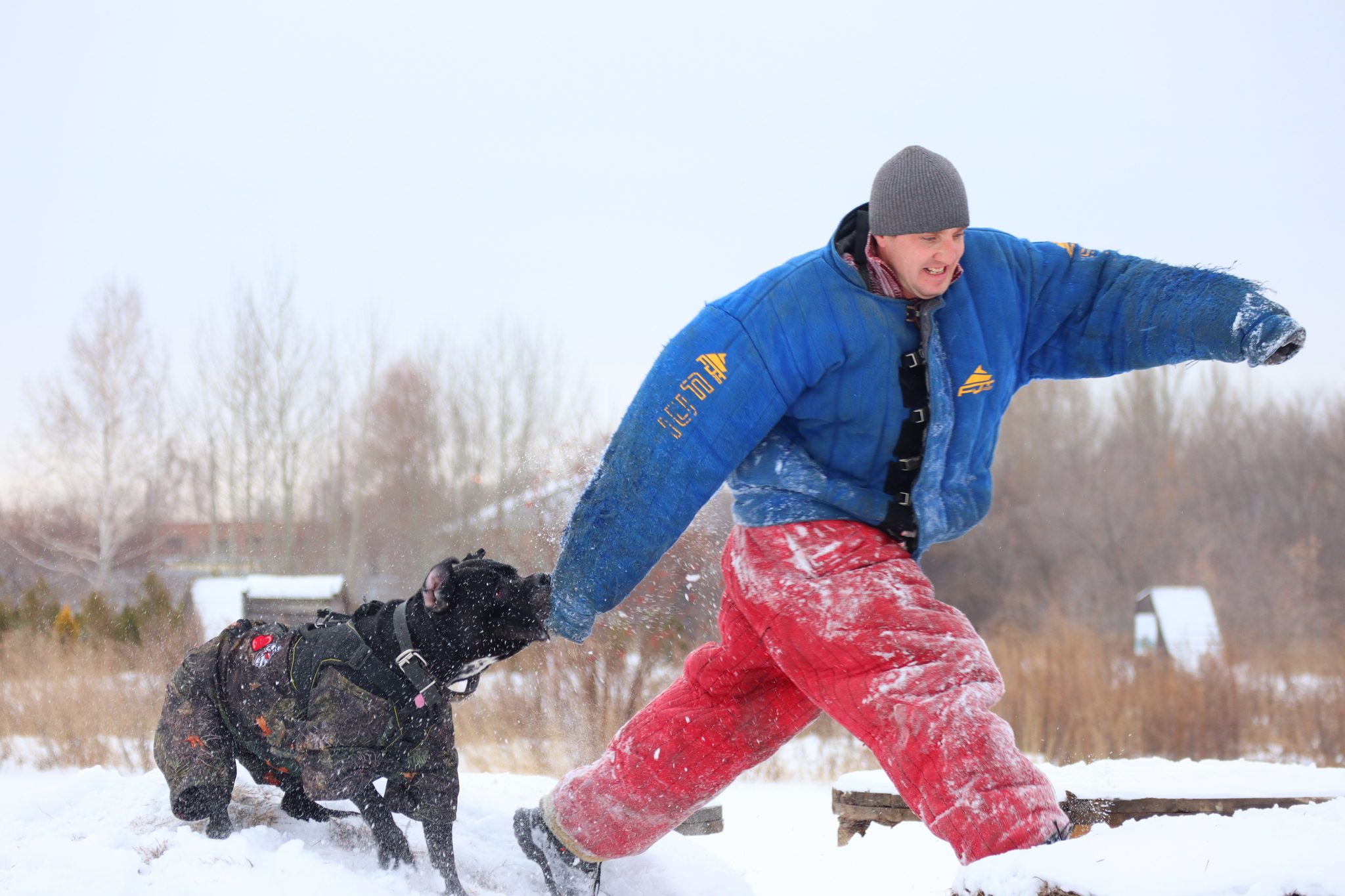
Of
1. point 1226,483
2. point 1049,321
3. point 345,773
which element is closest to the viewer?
point 1049,321

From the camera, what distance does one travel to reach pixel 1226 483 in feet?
68.5

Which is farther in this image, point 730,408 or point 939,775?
point 730,408

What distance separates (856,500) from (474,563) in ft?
3.80

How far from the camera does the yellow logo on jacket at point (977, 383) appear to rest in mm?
1875

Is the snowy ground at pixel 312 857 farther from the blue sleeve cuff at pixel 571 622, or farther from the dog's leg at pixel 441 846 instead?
the blue sleeve cuff at pixel 571 622

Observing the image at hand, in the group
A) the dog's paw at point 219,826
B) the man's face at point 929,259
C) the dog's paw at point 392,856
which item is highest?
the man's face at point 929,259

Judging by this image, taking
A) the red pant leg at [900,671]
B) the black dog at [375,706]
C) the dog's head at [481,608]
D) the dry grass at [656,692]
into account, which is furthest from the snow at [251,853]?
the dry grass at [656,692]

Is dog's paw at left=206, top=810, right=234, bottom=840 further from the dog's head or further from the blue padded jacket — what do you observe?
the blue padded jacket

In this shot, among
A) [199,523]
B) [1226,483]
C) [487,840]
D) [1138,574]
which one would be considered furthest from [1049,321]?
[1226,483]

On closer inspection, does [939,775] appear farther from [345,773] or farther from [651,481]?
[345,773]

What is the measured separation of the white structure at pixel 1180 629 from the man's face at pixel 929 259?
8426mm

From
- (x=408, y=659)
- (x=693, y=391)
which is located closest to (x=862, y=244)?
(x=693, y=391)

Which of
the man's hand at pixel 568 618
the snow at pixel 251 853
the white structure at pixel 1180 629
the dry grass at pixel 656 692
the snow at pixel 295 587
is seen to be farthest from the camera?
the white structure at pixel 1180 629

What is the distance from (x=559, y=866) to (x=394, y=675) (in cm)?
66
